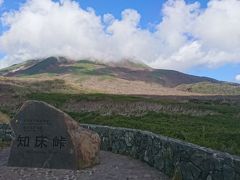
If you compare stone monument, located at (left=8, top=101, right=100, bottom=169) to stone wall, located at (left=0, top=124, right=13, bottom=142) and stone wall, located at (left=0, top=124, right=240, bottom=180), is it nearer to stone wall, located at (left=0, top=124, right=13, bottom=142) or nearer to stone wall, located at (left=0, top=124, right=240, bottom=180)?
stone wall, located at (left=0, top=124, right=240, bottom=180)

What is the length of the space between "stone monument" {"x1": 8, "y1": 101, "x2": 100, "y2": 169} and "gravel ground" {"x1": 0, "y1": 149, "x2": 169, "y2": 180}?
16.5 inches

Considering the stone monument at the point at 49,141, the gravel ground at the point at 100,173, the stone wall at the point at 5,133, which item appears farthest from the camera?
the stone wall at the point at 5,133

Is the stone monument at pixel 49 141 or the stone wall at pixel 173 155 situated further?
the stone monument at pixel 49 141

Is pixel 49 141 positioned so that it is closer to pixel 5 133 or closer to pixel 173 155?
pixel 173 155

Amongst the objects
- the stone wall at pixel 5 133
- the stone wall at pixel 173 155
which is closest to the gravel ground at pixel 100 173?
the stone wall at pixel 173 155

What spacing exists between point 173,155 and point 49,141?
187 inches

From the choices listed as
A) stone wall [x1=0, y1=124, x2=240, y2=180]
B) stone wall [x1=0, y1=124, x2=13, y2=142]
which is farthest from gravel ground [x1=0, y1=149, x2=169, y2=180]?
stone wall [x1=0, y1=124, x2=13, y2=142]

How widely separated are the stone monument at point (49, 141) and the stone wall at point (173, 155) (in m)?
1.54

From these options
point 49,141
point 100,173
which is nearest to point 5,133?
point 49,141

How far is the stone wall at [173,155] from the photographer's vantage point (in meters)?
8.99

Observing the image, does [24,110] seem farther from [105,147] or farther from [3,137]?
[3,137]

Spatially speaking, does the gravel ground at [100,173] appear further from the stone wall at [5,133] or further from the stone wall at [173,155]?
the stone wall at [5,133]

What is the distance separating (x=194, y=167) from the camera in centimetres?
1010

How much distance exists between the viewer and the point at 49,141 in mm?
14531
